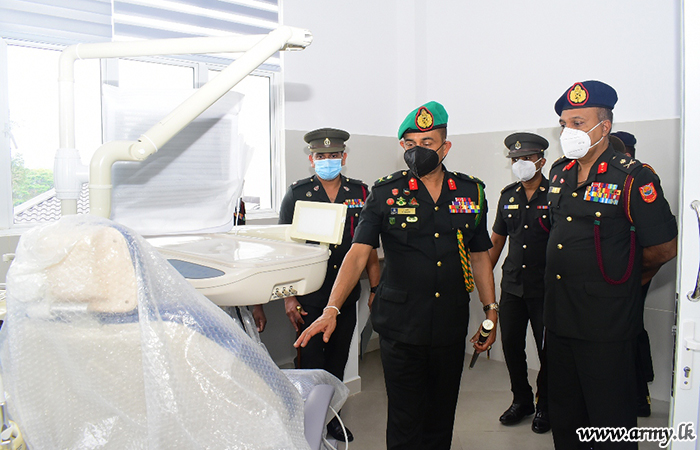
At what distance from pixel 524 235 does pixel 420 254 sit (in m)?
1.19

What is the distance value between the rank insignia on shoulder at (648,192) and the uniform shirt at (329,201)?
1.42 metres

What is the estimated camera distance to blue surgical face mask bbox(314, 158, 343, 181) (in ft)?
9.38

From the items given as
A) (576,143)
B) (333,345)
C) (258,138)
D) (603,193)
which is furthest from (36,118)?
(603,193)

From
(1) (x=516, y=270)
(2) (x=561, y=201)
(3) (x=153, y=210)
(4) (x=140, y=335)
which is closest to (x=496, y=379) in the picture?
Result: (1) (x=516, y=270)

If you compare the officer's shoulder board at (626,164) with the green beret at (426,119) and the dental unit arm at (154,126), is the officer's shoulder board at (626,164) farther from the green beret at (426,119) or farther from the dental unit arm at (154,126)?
the dental unit arm at (154,126)

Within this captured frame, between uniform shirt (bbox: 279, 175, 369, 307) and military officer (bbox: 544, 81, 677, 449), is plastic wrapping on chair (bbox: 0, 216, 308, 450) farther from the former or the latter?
uniform shirt (bbox: 279, 175, 369, 307)

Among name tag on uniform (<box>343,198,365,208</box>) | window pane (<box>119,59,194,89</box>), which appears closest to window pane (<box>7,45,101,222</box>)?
window pane (<box>119,59,194,89</box>)

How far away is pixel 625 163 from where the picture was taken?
6.79ft

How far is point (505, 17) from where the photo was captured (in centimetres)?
371

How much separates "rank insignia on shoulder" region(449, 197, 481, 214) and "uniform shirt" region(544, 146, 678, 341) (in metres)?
0.47

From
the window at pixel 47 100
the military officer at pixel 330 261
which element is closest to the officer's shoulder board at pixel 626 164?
the military officer at pixel 330 261

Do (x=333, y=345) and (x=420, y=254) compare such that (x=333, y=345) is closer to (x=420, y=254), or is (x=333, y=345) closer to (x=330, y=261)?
(x=330, y=261)

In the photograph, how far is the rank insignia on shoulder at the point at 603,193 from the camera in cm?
203

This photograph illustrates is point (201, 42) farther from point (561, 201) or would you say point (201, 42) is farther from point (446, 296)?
point (561, 201)
